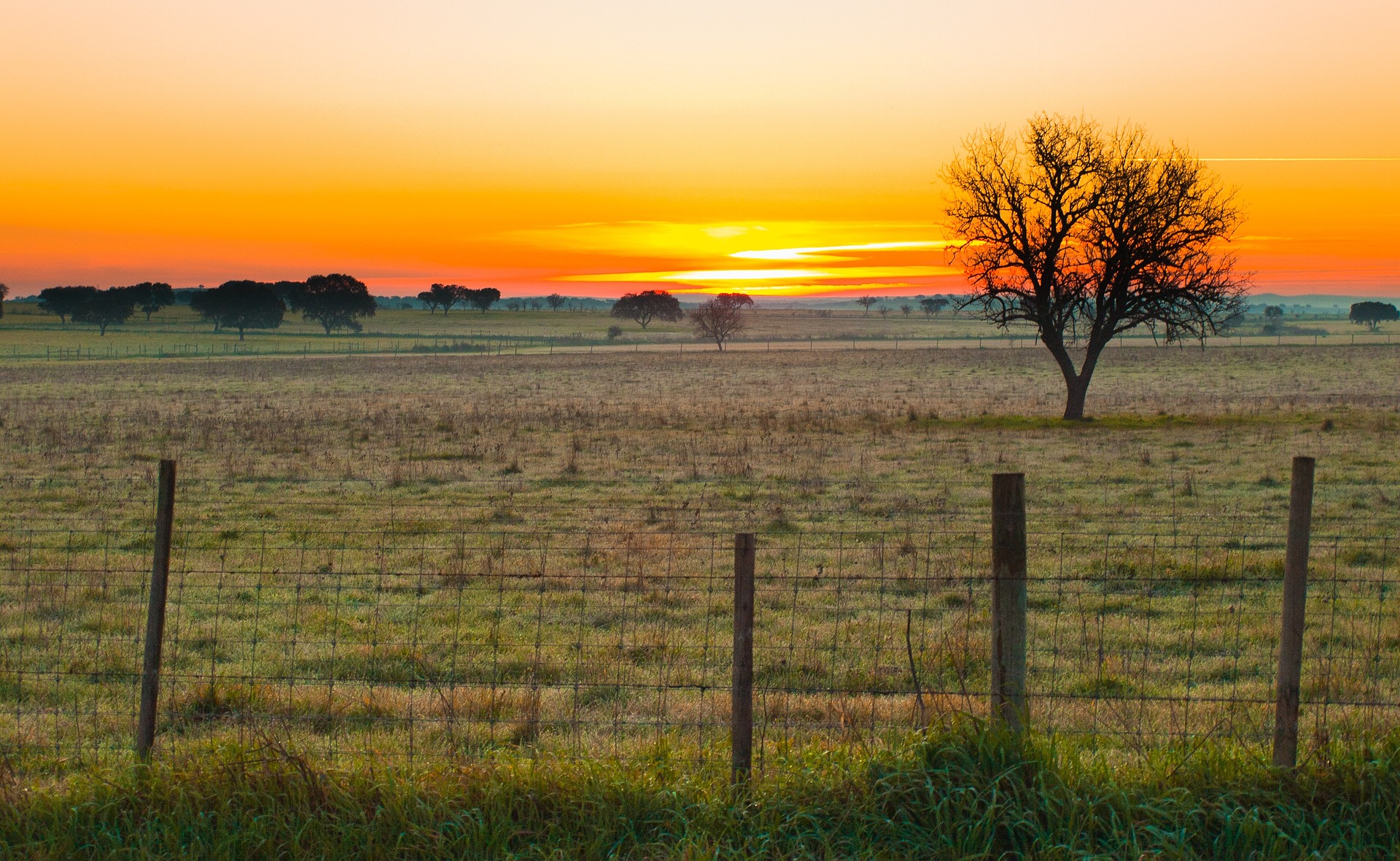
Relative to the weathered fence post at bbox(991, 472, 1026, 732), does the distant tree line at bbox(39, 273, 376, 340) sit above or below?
above

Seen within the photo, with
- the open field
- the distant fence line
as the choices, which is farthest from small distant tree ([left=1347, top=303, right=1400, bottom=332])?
the distant fence line

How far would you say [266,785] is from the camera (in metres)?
5.22

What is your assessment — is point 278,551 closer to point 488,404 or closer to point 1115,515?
point 1115,515

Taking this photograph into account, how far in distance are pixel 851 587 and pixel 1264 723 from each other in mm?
5322

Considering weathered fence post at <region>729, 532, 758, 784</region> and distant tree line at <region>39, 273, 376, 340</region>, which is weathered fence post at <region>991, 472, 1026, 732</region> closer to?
weathered fence post at <region>729, 532, 758, 784</region>

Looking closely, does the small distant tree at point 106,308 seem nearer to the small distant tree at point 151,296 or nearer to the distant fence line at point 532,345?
the small distant tree at point 151,296

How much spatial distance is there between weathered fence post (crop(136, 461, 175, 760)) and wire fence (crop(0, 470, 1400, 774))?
16cm

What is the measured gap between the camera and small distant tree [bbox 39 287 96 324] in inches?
6299

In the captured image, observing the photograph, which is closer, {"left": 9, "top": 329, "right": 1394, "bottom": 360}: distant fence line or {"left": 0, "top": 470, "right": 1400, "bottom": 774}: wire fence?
{"left": 0, "top": 470, "right": 1400, "bottom": 774}: wire fence

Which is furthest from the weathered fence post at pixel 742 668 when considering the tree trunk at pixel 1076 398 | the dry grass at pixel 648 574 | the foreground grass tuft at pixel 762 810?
the tree trunk at pixel 1076 398

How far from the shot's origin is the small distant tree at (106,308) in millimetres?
151500

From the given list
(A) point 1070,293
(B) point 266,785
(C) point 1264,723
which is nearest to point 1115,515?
(C) point 1264,723

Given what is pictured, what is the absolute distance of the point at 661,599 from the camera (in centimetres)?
1101

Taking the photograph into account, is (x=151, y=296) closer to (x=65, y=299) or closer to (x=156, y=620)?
(x=65, y=299)
